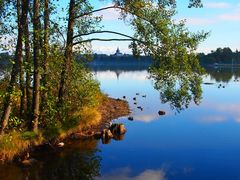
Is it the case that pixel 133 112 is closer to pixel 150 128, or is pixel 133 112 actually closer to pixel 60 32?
pixel 150 128

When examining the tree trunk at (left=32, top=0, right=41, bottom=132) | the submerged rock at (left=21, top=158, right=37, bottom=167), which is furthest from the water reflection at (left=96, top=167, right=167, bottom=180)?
the tree trunk at (left=32, top=0, right=41, bottom=132)

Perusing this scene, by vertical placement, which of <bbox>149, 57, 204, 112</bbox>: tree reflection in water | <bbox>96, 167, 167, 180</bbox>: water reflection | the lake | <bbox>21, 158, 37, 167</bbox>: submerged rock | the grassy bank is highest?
<bbox>149, 57, 204, 112</bbox>: tree reflection in water

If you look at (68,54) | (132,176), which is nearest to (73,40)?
(68,54)

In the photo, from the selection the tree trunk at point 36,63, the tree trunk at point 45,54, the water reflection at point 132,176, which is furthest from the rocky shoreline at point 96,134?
the water reflection at point 132,176

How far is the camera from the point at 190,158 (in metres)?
29.0

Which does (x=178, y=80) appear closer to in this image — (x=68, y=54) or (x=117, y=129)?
(x=68, y=54)

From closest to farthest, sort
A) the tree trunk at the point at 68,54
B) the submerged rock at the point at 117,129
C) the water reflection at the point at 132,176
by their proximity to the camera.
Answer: the water reflection at the point at 132,176
the tree trunk at the point at 68,54
the submerged rock at the point at 117,129

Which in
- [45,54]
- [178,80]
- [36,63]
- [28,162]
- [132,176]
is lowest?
[132,176]

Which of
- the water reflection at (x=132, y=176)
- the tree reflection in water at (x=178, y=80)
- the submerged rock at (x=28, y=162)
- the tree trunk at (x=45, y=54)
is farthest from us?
the tree trunk at (x=45, y=54)

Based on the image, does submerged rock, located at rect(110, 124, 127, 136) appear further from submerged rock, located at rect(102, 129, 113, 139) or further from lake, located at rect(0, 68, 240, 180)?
submerged rock, located at rect(102, 129, 113, 139)

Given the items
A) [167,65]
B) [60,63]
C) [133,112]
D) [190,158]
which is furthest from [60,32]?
[133,112]

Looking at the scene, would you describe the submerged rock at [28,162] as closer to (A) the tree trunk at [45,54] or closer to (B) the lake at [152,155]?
(B) the lake at [152,155]

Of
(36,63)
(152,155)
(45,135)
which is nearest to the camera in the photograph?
(36,63)

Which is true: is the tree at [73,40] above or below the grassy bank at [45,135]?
above
